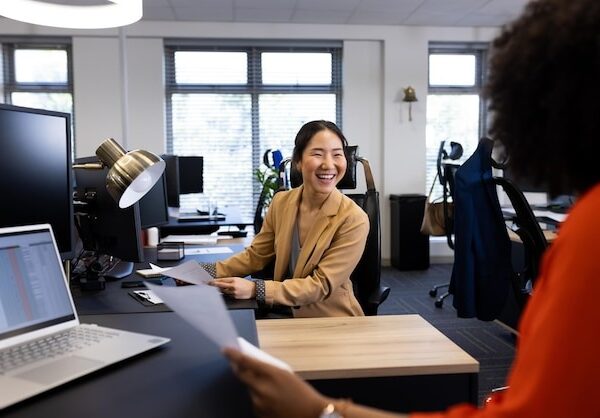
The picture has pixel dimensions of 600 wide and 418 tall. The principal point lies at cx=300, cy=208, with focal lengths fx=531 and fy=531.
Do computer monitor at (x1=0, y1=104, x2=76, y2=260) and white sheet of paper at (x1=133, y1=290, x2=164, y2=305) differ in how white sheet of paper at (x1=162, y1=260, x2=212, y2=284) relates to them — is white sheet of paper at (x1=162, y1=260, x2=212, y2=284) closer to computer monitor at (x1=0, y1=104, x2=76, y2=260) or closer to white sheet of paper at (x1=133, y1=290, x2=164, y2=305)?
white sheet of paper at (x1=133, y1=290, x2=164, y2=305)

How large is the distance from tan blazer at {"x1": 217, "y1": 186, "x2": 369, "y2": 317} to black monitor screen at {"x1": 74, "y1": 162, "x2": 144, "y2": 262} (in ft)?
1.17

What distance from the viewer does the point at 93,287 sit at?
1804 millimetres

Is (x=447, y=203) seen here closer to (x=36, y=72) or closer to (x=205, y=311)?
(x=205, y=311)

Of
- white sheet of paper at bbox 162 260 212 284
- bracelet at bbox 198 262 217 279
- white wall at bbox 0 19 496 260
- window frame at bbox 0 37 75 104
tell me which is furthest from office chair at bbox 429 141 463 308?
window frame at bbox 0 37 75 104

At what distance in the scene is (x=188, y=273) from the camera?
162 cm

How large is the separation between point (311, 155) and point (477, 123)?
14.9 feet

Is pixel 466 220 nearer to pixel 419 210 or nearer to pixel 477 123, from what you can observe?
pixel 419 210

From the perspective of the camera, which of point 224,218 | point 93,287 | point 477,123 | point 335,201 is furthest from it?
point 477,123

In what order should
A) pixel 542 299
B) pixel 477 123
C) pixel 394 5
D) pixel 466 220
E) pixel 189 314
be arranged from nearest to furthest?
pixel 542 299 → pixel 189 314 → pixel 466 220 → pixel 394 5 → pixel 477 123

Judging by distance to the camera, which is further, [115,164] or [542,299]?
[115,164]

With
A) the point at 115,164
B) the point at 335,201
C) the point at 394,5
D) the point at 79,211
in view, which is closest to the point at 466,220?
the point at 335,201

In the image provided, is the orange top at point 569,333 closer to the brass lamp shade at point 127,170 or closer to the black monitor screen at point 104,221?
the brass lamp shade at point 127,170

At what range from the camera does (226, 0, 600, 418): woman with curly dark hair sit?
52 centimetres

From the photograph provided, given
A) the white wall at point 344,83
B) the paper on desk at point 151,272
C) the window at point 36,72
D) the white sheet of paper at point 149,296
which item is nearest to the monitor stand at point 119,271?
the paper on desk at point 151,272
